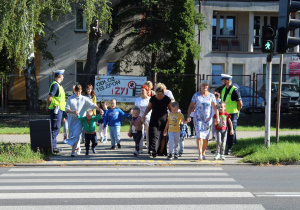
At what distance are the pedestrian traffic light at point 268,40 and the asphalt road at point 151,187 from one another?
307 centimetres

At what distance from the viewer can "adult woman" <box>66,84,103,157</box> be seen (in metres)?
11.0

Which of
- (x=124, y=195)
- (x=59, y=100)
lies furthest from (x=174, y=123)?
(x=124, y=195)

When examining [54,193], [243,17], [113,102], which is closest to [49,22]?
[243,17]

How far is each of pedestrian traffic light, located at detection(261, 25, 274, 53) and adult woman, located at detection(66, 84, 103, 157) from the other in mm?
4599

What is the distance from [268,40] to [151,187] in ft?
17.9

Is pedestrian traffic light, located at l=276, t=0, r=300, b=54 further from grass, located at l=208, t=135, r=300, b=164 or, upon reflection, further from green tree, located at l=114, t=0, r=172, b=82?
green tree, located at l=114, t=0, r=172, b=82

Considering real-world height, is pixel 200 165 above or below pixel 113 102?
below

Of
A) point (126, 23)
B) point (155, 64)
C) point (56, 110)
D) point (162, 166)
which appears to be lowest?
point (162, 166)

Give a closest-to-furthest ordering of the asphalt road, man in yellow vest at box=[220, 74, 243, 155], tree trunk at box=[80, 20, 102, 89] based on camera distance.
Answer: the asphalt road → man in yellow vest at box=[220, 74, 243, 155] → tree trunk at box=[80, 20, 102, 89]

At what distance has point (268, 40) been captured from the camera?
11.0 meters

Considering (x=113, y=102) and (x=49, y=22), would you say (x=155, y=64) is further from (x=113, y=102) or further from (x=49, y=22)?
(x=113, y=102)

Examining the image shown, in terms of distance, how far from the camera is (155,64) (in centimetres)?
2394

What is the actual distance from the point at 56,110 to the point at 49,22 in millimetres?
17651

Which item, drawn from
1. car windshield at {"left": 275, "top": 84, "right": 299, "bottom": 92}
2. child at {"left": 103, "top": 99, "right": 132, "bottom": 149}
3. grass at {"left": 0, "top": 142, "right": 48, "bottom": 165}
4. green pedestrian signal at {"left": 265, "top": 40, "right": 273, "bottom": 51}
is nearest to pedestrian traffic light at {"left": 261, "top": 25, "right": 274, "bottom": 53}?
green pedestrian signal at {"left": 265, "top": 40, "right": 273, "bottom": 51}
